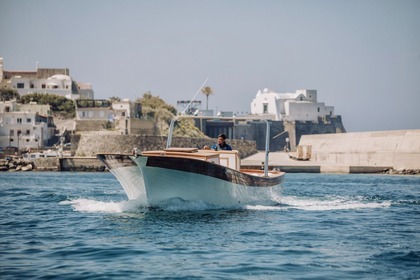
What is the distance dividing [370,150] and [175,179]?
4911 centimetres

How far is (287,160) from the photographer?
81000 millimetres

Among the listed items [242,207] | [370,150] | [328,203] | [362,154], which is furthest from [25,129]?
[242,207]

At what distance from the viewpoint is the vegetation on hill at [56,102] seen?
108 metres

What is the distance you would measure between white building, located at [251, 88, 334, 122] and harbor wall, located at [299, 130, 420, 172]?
4371 cm

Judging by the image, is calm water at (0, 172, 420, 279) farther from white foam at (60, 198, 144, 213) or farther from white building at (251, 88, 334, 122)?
white building at (251, 88, 334, 122)

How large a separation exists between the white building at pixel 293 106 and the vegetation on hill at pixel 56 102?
30.3 metres

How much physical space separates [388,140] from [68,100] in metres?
56.5

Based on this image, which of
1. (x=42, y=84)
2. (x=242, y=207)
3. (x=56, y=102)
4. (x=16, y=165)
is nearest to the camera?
(x=242, y=207)

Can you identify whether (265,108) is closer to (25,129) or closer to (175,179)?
(25,129)

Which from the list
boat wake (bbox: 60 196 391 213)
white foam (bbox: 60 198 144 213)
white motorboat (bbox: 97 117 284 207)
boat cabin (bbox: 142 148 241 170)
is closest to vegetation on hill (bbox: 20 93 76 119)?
boat wake (bbox: 60 196 391 213)

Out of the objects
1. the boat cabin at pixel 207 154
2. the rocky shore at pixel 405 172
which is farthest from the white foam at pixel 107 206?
the rocky shore at pixel 405 172

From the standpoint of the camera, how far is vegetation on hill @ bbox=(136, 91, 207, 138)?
98062 mm

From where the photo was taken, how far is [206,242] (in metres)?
16.3

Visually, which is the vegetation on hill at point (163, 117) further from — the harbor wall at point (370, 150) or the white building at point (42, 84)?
the harbor wall at point (370, 150)
